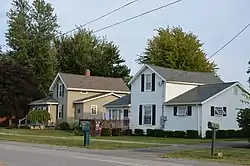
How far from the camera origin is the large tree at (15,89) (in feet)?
213

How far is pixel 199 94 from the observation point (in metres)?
46.3

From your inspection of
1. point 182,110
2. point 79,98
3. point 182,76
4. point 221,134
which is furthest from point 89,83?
point 221,134

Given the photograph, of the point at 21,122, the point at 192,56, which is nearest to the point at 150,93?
the point at 21,122

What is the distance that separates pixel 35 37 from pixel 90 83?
2044 cm

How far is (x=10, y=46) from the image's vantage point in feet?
269

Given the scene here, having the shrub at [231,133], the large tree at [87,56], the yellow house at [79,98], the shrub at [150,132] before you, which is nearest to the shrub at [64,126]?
the yellow house at [79,98]

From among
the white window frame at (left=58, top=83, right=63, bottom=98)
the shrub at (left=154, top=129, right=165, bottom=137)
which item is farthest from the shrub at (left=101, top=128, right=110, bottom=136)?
the white window frame at (left=58, top=83, right=63, bottom=98)

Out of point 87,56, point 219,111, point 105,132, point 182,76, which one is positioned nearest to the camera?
point 219,111

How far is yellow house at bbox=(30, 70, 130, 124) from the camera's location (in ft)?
201

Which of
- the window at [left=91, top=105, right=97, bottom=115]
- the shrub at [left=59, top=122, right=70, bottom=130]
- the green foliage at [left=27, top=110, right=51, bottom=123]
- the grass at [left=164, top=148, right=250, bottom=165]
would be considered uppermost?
the window at [left=91, top=105, right=97, bottom=115]

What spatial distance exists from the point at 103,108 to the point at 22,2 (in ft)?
100

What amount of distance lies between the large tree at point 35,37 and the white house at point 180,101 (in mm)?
30736

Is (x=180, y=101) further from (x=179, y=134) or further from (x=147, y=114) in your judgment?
(x=147, y=114)

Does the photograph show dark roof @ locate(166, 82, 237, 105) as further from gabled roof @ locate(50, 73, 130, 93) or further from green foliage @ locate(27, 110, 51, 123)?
green foliage @ locate(27, 110, 51, 123)
